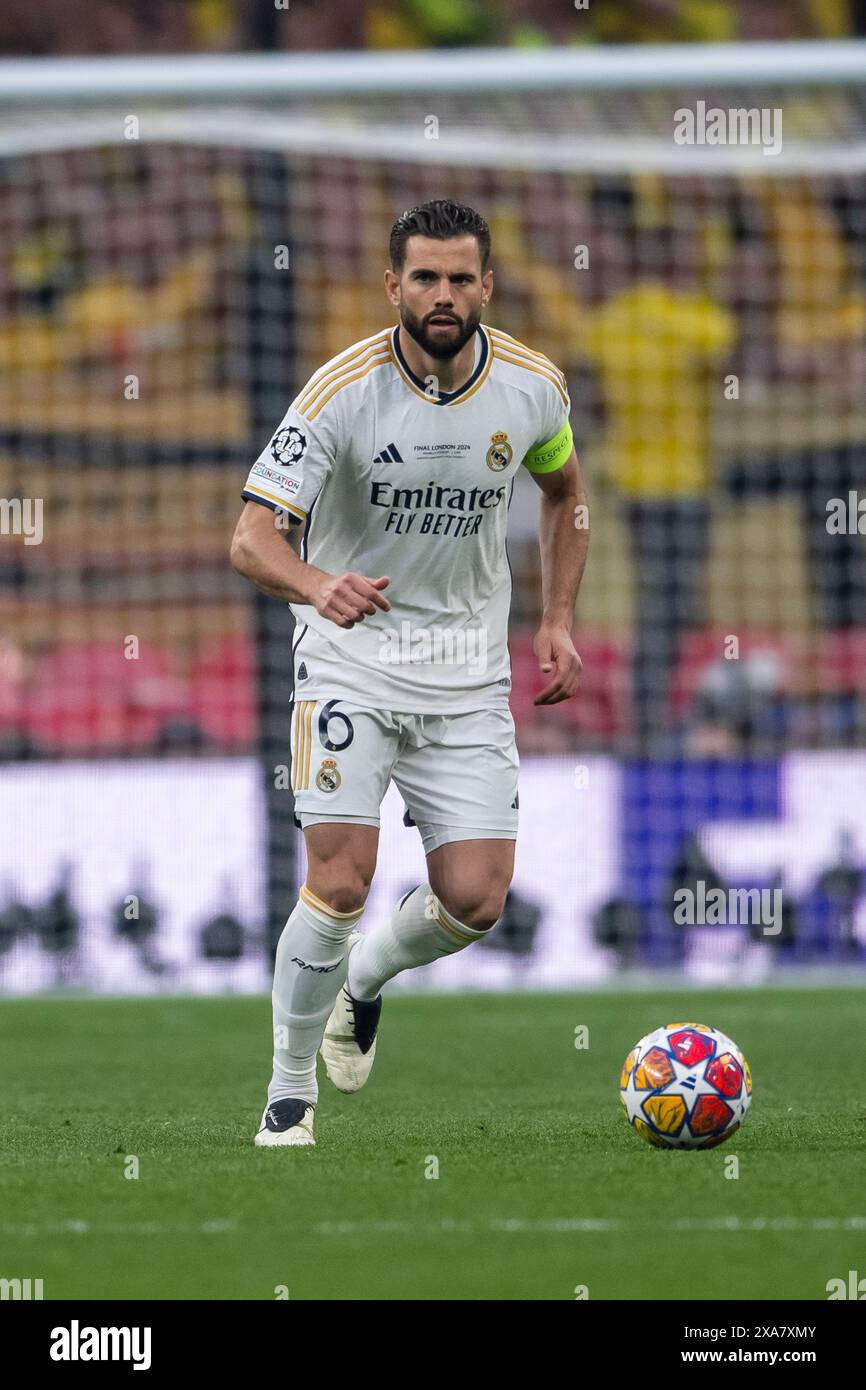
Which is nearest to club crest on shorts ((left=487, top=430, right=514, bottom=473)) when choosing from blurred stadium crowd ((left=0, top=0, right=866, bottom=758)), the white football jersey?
the white football jersey

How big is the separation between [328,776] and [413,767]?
41 cm

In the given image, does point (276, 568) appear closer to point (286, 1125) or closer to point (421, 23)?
point (286, 1125)

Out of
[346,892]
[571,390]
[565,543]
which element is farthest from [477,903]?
[571,390]

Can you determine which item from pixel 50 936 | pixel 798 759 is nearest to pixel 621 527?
pixel 798 759

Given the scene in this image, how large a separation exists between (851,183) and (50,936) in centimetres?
858

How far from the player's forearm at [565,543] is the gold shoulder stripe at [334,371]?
2.56 ft

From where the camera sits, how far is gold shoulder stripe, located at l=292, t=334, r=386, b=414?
579cm

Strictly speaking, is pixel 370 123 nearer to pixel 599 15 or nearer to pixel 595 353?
pixel 595 353

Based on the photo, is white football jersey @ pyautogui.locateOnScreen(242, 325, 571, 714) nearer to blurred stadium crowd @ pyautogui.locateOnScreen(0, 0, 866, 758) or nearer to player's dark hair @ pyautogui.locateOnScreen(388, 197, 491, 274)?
player's dark hair @ pyautogui.locateOnScreen(388, 197, 491, 274)

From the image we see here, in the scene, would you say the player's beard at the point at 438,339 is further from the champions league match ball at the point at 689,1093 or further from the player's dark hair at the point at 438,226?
the champions league match ball at the point at 689,1093

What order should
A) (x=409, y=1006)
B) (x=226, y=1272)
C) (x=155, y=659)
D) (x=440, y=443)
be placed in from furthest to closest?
(x=155, y=659)
(x=409, y=1006)
(x=440, y=443)
(x=226, y=1272)

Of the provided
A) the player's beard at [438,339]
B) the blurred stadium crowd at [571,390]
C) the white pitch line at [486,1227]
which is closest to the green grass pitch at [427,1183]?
the white pitch line at [486,1227]

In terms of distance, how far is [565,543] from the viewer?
634 centimetres

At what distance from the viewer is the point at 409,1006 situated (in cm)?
1055
